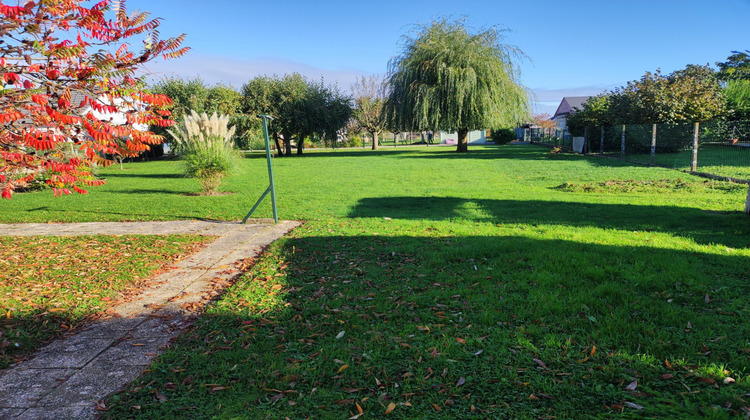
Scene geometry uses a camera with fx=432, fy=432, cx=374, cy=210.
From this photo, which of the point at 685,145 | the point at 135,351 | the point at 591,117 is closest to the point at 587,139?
the point at 591,117

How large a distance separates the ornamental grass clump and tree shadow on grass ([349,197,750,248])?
4198 mm

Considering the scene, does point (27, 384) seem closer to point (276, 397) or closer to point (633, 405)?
point (276, 397)

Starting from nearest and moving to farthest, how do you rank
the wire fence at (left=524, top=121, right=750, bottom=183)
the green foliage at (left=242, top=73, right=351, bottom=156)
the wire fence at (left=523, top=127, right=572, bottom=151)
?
the wire fence at (left=524, top=121, right=750, bottom=183) → the wire fence at (left=523, top=127, right=572, bottom=151) → the green foliage at (left=242, top=73, right=351, bottom=156)

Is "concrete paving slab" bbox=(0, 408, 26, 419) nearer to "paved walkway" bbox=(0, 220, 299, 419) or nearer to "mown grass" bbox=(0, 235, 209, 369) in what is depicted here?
"paved walkway" bbox=(0, 220, 299, 419)

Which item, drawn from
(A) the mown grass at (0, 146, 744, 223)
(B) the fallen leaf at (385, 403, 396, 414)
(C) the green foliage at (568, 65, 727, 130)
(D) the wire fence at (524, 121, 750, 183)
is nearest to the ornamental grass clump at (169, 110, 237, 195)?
(A) the mown grass at (0, 146, 744, 223)

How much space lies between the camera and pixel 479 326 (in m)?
3.38

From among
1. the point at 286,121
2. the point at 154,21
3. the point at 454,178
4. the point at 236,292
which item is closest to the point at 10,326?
the point at 236,292

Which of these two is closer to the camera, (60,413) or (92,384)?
(60,413)

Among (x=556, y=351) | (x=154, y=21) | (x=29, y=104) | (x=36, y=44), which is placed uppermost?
(x=154, y=21)

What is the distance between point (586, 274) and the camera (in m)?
4.29

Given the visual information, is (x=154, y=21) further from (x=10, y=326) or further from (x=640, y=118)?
(x=640, y=118)

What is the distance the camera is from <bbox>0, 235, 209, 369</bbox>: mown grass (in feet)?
11.8

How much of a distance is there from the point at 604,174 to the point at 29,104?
48.4 feet

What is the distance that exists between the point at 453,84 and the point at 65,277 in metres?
24.7
